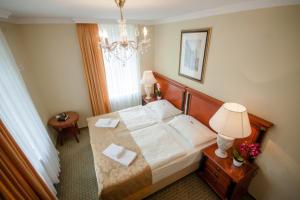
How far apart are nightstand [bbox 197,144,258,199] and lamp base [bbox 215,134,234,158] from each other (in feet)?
0.16

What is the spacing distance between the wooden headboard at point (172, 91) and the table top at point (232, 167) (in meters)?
1.23

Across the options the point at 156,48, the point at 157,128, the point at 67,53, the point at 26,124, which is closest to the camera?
the point at 26,124

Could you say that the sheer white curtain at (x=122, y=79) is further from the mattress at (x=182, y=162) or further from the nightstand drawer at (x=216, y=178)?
the nightstand drawer at (x=216, y=178)

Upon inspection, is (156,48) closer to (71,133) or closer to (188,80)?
(188,80)

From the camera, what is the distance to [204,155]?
2.03m

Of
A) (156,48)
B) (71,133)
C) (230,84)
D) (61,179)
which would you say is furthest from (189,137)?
(71,133)

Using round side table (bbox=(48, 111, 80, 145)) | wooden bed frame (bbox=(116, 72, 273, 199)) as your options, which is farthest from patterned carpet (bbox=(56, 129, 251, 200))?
round side table (bbox=(48, 111, 80, 145))

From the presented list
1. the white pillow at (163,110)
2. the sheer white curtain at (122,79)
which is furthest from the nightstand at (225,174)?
the sheer white curtain at (122,79)

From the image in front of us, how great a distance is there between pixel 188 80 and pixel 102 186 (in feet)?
7.15

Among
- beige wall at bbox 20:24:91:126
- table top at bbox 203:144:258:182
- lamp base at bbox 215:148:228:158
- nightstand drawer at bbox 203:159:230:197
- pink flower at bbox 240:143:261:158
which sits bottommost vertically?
nightstand drawer at bbox 203:159:230:197

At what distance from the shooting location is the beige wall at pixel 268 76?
1.38 m

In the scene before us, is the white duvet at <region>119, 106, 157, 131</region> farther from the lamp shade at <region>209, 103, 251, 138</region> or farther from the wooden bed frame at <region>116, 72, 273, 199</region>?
the lamp shade at <region>209, 103, 251, 138</region>

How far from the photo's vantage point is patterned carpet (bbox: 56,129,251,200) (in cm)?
199

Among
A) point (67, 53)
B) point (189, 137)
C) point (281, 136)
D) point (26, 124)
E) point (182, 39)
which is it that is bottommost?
point (189, 137)
